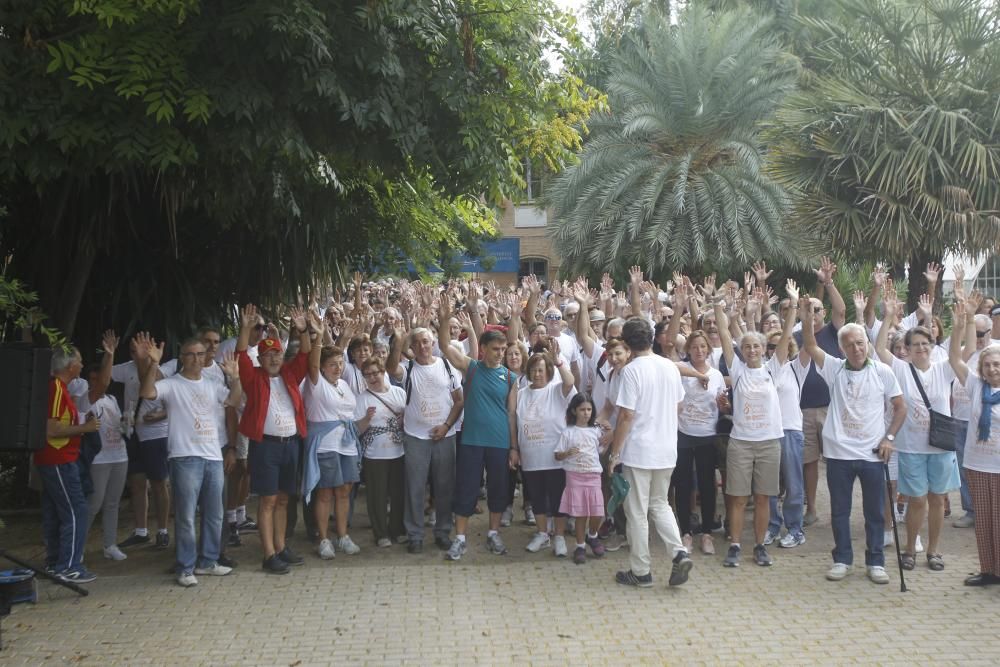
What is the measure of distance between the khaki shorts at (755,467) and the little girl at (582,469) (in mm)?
1011

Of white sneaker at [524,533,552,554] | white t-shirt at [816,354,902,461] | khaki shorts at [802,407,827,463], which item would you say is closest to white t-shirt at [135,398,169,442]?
white sneaker at [524,533,552,554]

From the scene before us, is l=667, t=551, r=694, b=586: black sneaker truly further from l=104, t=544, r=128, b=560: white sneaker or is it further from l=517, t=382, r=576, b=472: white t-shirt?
l=104, t=544, r=128, b=560: white sneaker

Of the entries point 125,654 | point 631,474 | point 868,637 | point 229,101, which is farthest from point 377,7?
point 868,637

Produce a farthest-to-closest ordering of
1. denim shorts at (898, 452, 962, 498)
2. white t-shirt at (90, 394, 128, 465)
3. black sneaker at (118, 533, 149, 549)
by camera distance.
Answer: black sneaker at (118, 533, 149, 549) < white t-shirt at (90, 394, 128, 465) < denim shorts at (898, 452, 962, 498)

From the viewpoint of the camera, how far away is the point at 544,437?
776 cm

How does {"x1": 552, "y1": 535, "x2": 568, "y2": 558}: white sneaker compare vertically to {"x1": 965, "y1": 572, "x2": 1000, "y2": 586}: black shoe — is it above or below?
above

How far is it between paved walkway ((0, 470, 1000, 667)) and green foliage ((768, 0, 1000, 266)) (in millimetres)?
6071

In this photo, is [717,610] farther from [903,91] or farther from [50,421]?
[903,91]

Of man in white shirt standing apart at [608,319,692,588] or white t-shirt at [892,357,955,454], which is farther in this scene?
white t-shirt at [892,357,955,454]

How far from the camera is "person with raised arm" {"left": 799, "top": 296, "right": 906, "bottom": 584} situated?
6.91 metres

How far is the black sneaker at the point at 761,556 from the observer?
7.36 metres

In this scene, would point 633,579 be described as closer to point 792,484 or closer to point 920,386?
point 792,484

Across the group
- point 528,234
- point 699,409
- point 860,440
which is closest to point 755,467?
point 699,409

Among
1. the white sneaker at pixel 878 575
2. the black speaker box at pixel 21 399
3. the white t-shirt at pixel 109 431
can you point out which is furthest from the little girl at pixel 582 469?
the black speaker box at pixel 21 399
